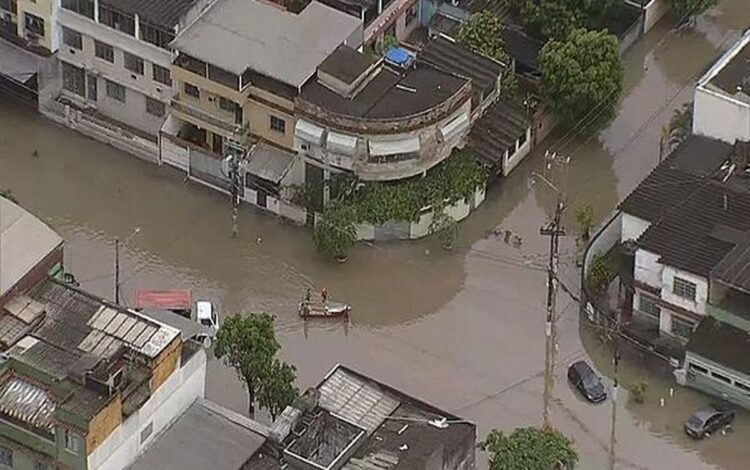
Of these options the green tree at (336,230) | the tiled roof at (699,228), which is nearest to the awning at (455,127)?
the green tree at (336,230)

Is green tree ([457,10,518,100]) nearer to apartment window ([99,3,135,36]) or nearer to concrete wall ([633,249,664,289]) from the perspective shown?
concrete wall ([633,249,664,289])

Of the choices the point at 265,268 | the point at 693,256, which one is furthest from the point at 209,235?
the point at 693,256

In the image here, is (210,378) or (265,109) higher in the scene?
(265,109)

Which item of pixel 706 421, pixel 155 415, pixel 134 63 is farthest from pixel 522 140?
pixel 155 415

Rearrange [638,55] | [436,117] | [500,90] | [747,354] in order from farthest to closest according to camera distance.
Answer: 1. [638,55]
2. [500,90]
3. [436,117]
4. [747,354]

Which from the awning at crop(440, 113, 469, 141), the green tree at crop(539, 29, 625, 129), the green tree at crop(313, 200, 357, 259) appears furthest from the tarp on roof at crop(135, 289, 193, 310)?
the green tree at crop(539, 29, 625, 129)

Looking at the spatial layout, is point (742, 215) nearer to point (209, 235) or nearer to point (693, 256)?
point (693, 256)
